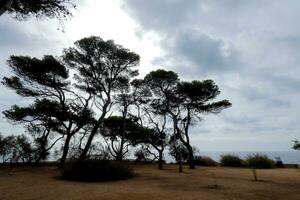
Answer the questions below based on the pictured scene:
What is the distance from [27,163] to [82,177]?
11.3 m

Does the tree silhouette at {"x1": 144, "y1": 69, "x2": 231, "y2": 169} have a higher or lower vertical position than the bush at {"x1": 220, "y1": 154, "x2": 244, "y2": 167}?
higher

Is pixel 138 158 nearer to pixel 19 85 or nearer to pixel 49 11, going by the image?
pixel 19 85

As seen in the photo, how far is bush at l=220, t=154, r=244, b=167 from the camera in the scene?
25.7 metres

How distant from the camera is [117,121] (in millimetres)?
26500

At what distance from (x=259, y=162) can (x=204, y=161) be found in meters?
5.42

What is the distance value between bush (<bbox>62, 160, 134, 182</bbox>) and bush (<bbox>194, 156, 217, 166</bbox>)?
15.0 metres

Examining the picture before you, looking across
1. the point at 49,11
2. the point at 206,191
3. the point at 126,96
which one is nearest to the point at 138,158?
the point at 126,96

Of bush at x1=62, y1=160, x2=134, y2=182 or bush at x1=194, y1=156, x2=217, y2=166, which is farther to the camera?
bush at x1=194, y1=156, x2=217, y2=166

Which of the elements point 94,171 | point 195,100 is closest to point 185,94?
point 195,100

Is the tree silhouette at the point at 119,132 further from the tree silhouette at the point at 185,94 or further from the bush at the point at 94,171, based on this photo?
the bush at the point at 94,171

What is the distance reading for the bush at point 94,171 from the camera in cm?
1242

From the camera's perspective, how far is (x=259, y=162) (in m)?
23.4

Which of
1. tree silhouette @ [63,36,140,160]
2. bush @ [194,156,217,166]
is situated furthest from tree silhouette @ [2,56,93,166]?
bush @ [194,156,217,166]

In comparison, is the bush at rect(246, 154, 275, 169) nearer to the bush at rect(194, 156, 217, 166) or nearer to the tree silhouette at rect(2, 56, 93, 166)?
the bush at rect(194, 156, 217, 166)
